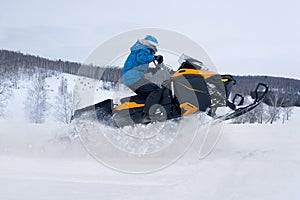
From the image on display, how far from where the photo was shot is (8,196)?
12.4 feet

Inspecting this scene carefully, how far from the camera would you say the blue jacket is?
17.8ft

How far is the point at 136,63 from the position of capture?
5531 mm

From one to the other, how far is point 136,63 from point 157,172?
6.13 feet

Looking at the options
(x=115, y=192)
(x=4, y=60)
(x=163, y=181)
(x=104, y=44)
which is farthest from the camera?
(x=4, y=60)

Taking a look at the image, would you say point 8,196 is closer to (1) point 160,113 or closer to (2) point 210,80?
(1) point 160,113

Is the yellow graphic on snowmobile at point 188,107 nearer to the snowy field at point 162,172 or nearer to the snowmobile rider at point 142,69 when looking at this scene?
the snowmobile rider at point 142,69

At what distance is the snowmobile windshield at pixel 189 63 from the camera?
18.5ft

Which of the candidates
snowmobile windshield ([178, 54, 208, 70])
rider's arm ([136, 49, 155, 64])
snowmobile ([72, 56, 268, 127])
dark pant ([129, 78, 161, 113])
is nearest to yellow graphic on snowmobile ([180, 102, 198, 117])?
snowmobile ([72, 56, 268, 127])

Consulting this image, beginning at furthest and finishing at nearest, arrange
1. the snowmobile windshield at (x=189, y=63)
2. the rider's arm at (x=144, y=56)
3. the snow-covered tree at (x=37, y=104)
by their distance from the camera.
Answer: the snow-covered tree at (x=37, y=104), the snowmobile windshield at (x=189, y=63), the rider's arm at (x=144, y=56)

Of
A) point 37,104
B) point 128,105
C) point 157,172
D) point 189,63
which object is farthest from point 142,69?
point 37,104

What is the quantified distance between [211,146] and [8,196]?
393cm

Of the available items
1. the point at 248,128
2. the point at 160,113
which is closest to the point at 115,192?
the point at 160,113

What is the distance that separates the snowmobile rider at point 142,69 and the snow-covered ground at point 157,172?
1.31m

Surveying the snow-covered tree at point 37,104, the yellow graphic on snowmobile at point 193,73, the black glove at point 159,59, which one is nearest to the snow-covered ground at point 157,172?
the yellow graphic on snowmobile at point 193,73
